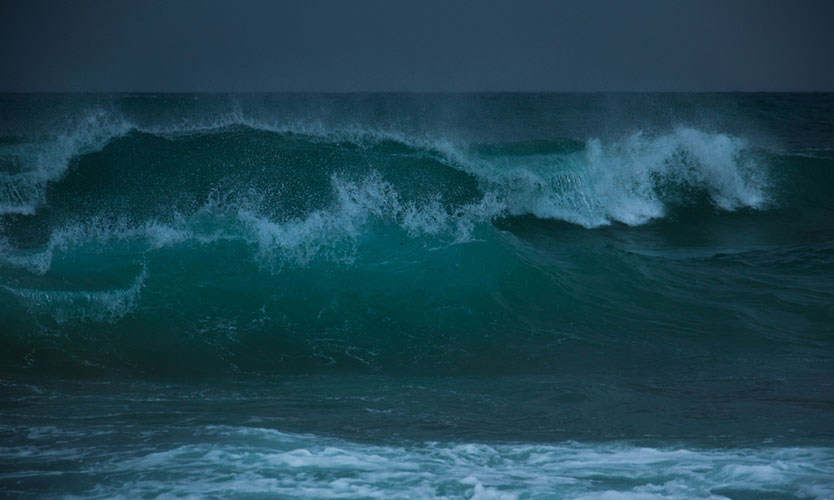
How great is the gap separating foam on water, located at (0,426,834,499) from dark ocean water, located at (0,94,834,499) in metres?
0.02

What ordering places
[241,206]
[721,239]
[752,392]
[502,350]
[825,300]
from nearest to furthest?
[752,392], [502,350], [825,300], [241,206], [721,239]

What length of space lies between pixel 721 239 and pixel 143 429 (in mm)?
10098

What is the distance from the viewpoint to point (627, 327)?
24.0 ft

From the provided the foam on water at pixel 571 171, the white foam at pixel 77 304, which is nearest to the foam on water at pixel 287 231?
the white foam at pixel 77 304

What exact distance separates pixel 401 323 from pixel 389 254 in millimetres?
1549

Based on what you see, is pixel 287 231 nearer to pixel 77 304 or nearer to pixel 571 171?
pixel 77 304

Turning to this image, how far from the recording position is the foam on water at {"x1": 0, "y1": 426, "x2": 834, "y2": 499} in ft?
11.8

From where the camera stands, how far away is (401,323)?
7336 mm

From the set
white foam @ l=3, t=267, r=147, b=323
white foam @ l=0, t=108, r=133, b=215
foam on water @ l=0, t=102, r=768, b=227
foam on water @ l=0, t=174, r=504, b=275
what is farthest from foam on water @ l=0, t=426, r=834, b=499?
white foam @ l=0, t=108, r=133, b=215

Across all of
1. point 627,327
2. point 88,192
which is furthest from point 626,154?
point 88,192

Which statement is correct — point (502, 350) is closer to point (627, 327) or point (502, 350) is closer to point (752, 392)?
point (627, 327)

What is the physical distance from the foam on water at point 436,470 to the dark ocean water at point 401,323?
2cm

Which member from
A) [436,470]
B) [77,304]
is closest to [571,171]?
A: [77,304]

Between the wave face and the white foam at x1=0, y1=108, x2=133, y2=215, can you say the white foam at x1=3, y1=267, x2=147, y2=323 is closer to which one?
the wave face
